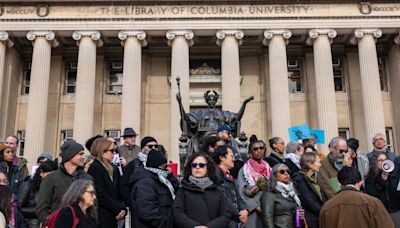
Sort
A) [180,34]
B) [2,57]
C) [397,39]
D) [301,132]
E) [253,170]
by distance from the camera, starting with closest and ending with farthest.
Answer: [253,170]
[301,132]
[2,57]
[180,34]
[397,39]

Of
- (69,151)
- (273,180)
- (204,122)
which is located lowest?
(273,180)

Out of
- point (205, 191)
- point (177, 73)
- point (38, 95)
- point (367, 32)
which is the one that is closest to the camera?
point (205, 191)

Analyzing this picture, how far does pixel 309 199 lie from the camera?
6.79 meters

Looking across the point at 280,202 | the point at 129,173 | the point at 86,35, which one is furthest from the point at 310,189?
the point at 86,35

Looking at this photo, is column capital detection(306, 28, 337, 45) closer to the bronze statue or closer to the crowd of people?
the bronze statue

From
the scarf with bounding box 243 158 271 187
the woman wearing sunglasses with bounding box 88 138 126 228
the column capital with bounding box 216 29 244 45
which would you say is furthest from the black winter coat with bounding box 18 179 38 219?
the column capital with bounding box 216 29 244 45

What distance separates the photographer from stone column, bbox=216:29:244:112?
2305cm

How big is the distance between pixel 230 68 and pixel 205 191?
18513 mm

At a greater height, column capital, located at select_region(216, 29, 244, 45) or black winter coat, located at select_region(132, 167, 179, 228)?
column capital, located at select_region(216, 29, 244, 45)

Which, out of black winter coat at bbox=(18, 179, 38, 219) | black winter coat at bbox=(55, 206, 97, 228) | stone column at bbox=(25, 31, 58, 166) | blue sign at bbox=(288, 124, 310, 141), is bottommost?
black winter coat at bbox=(18, 179, 38, 219)

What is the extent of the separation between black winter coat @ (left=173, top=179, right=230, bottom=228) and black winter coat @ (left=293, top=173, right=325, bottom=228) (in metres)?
1.96

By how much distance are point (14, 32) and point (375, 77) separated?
785 inches

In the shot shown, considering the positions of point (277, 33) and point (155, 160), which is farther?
point (277, 33)

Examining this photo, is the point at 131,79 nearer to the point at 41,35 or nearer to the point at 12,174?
the point at 41,35
